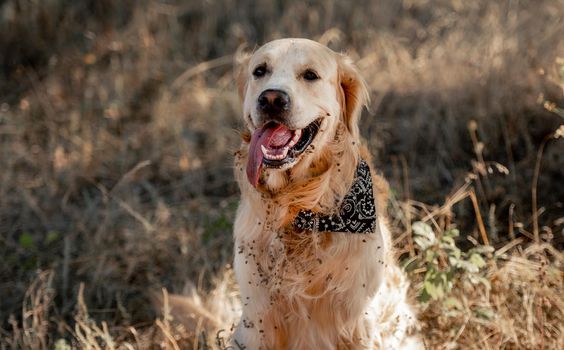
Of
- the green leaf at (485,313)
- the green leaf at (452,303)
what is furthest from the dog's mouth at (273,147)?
the green leaf at (485,313)

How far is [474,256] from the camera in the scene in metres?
3.01

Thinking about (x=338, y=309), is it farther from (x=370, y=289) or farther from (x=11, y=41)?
(x=11, y=41)

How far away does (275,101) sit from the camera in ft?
8.16

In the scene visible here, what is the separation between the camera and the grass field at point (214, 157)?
3.25 metres

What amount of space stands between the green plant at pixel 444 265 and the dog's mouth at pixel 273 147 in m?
0.79

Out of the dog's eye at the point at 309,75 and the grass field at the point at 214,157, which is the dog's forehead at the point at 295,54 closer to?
the dog's eye at the point at 309,75

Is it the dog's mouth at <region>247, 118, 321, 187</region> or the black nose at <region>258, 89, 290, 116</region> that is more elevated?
the black nose at <region>258, 89, 290, 116</region>

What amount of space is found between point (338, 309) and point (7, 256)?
2396 mm

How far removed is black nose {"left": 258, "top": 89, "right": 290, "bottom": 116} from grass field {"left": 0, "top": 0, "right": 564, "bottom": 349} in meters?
0.95

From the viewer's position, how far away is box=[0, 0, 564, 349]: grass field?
128 inches

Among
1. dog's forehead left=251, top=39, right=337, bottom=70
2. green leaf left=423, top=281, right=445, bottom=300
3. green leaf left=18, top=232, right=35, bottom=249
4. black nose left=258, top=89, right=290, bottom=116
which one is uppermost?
dog's forehead left=251, top=39, right=337, bottom=70

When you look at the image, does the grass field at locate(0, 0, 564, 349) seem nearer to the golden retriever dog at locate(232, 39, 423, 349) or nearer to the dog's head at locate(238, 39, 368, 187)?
the golden retriever dog at locate(232, 39, 423, 349)

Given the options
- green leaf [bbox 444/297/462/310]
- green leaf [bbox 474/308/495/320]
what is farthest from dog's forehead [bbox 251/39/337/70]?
green leaf [bbox 474/308/495/320]

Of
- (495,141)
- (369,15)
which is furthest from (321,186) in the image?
(369,15)
